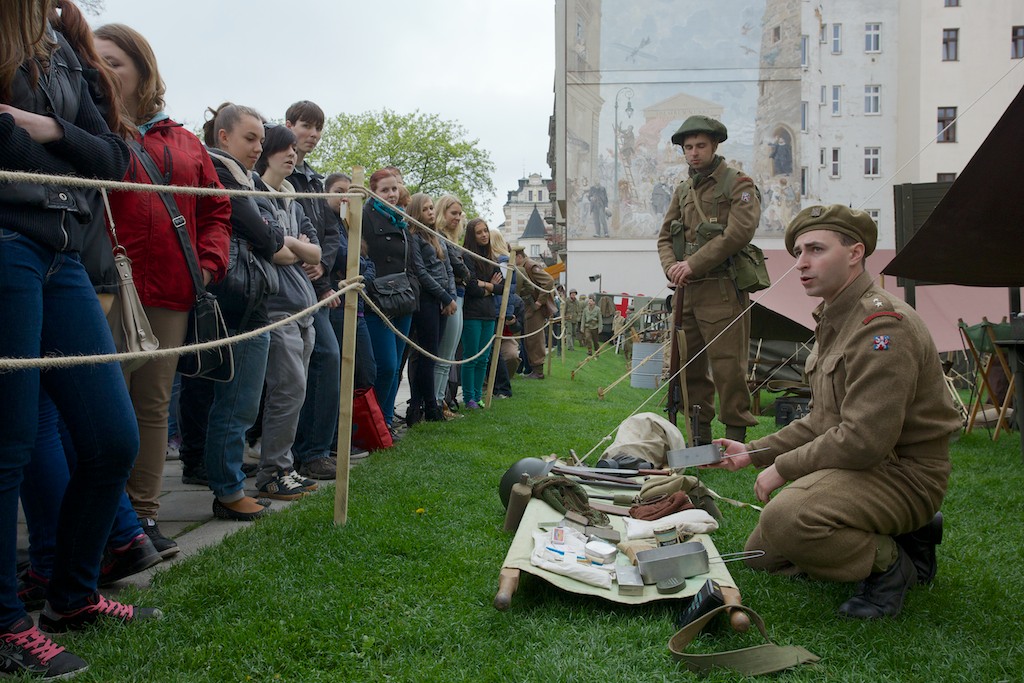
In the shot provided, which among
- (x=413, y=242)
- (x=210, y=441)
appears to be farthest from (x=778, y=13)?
(x=210, y=441)

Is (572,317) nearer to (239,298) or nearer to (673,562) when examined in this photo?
(239,298)

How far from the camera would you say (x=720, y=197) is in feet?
19.3

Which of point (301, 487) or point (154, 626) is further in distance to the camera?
point (301, 487)

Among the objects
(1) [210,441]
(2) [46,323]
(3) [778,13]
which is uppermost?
(3) [778,13]

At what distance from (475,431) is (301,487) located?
8.24 feet

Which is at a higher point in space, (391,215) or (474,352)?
(391,215)

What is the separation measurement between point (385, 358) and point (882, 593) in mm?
4246

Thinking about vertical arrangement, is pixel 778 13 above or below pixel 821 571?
above

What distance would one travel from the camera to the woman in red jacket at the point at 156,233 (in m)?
3.10

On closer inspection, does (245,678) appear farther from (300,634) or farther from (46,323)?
(46,323)

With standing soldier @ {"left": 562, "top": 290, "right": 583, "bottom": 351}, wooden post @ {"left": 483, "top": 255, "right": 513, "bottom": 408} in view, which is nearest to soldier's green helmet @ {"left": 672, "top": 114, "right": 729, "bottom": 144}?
wooden post @ {"left": 483, "top": 255, "right": 513, "bottom": 408}

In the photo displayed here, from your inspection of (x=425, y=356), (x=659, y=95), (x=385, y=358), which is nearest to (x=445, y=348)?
(x=425, y=356)

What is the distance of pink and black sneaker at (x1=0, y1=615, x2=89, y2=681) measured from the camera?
227 centimetres

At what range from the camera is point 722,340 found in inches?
234
